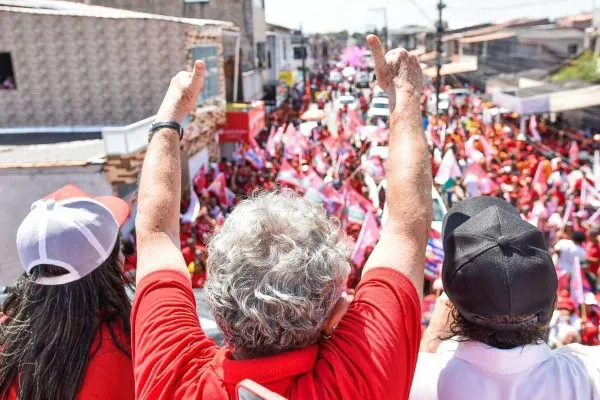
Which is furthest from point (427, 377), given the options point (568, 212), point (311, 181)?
point (311, 181)

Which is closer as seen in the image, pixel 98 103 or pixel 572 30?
pixel 98 103

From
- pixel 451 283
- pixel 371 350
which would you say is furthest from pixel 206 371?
pixel 451 283

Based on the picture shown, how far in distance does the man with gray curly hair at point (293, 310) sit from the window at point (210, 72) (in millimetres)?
13135

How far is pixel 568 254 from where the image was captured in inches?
263

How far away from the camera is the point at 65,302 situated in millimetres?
1808

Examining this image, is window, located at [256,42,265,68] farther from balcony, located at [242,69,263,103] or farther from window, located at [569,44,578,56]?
window, located at [569,44,578,56]

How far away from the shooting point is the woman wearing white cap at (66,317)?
1.73 meters

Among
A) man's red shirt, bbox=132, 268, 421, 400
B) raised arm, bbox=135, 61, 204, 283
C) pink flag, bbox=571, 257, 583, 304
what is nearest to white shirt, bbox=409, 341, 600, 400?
man's red shirt, bbox=132, 268, 421, 400

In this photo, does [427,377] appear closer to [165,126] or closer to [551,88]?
[165,126]

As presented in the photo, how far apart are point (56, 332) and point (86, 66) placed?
11594mm

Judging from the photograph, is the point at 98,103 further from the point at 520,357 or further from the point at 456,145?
the point at 520,357

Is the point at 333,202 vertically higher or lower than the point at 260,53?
lower

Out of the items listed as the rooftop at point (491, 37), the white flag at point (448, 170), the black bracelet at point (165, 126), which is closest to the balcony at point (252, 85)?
the white flag at point (448, 170)

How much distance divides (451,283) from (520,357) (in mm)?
279
